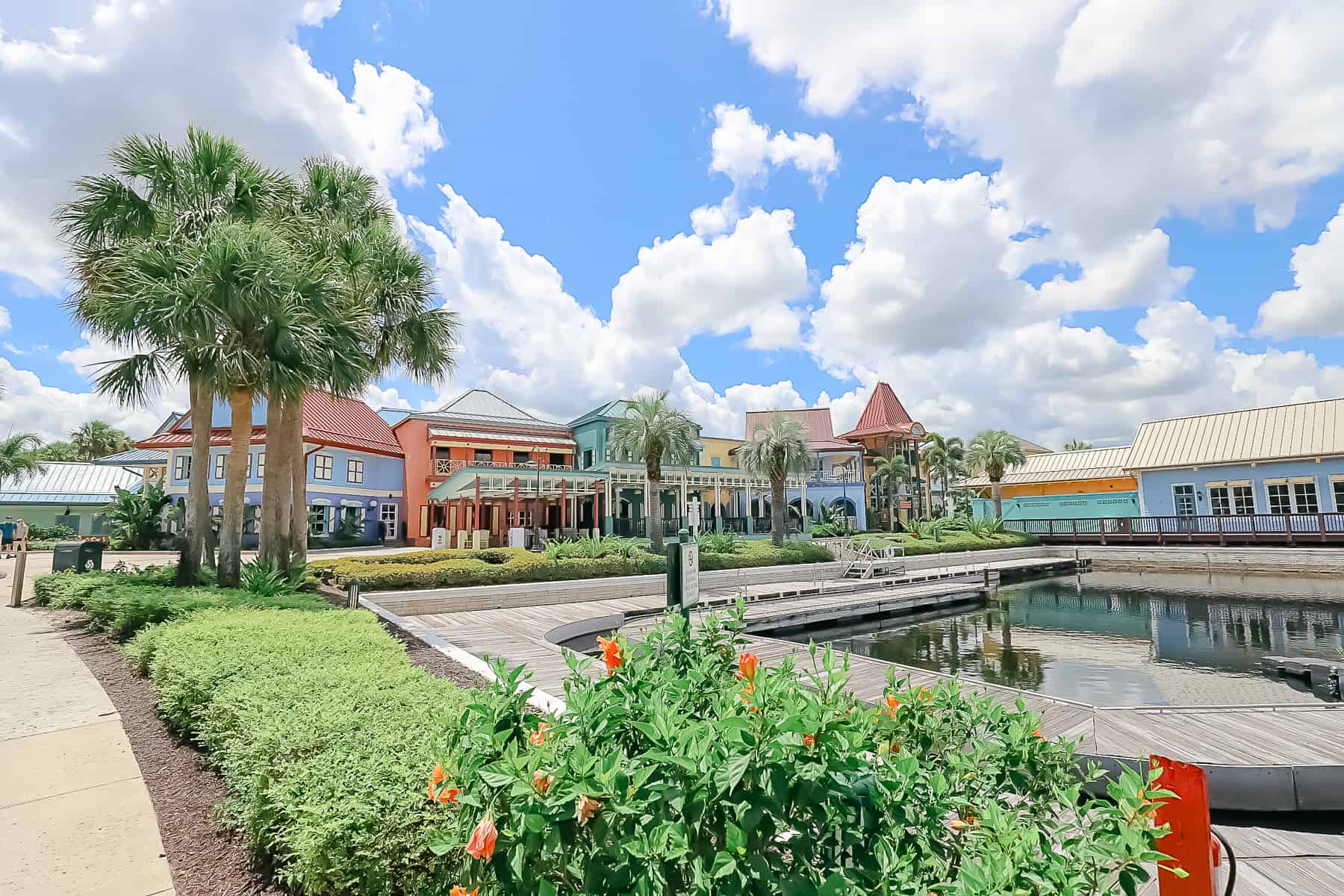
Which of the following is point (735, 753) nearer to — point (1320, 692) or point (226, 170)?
point (1320, 692)

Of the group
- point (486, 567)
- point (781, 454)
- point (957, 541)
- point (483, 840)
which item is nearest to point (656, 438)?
point (781, 454)

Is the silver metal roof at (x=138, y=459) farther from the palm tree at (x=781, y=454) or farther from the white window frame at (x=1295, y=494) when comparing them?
the white window frame at (x=1295, y=494)

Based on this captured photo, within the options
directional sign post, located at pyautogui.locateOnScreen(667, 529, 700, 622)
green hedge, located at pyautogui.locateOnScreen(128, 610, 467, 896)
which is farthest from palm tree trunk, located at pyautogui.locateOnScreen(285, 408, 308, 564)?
directional sign post, located at pyautogui.locateOnScreen(667, 529, 700, 622)

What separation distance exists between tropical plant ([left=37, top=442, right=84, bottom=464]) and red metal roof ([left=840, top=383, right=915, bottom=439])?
63690mm

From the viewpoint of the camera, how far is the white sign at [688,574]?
21.8 ft

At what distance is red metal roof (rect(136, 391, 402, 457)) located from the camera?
2930 centimetres

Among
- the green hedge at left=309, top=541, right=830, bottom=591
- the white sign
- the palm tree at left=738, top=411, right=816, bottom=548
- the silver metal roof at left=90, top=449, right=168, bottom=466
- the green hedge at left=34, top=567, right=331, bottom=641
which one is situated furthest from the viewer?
the silver metal roof at left=90, top=449, right=168, bottom=466

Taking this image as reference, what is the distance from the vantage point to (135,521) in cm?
2655

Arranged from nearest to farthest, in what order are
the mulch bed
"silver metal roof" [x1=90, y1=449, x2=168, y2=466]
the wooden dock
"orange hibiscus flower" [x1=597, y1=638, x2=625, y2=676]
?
1. "orange hibiscus flower" [x1=597, y1=638, x2=625, y2=676]
2. the mulch bed
3. the wooden dock
4. "silver metal roof" [x1=90, y1=449, x2=168, y2=466]

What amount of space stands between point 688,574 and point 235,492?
33.8 ft

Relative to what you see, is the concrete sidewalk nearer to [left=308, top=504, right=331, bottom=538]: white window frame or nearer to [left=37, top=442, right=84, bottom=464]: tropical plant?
[left=308, top=504, right=331, bottom=538]: white window frame

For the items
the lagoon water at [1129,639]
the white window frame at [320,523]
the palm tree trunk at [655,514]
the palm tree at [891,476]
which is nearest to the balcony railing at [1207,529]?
the lagoon water at [1129,639]

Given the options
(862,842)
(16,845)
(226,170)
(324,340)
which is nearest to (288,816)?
(16,845)

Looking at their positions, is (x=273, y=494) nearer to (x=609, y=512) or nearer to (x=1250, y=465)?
(x=609, y=512)
